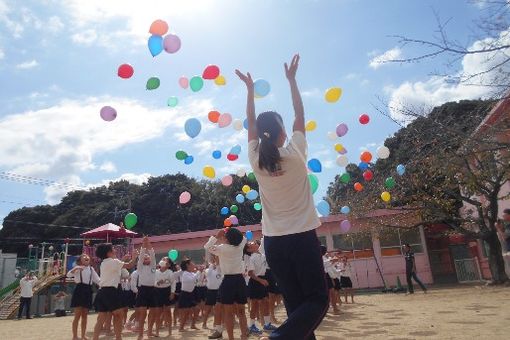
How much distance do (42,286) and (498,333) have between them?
17748 mm

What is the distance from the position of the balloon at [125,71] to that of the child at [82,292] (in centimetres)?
376

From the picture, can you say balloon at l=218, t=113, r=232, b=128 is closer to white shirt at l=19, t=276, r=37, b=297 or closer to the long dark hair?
the long dark hair

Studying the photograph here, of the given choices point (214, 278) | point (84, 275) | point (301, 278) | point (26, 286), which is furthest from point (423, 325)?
point (26, 286)

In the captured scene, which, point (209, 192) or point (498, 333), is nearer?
point (498, 333)

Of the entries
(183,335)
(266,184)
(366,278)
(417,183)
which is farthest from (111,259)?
(366,278)

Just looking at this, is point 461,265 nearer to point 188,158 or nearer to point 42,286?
point 188,158

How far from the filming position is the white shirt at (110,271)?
6.61 metres

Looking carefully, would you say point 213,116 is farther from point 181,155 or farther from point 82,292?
point 82,292

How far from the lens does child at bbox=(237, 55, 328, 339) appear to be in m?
2.14

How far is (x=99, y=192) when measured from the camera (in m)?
39.4

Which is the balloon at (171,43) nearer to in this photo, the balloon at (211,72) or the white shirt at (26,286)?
the balloon at (211,72)

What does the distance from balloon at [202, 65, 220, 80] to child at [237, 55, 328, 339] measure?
476 centimetres

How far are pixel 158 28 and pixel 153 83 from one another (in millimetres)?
1106

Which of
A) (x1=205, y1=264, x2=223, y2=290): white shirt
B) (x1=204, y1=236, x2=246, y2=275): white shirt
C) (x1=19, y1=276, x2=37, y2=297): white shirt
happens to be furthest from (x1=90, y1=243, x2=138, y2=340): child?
(x1=19, y1=276, x2=37, y2=297): white shirt
